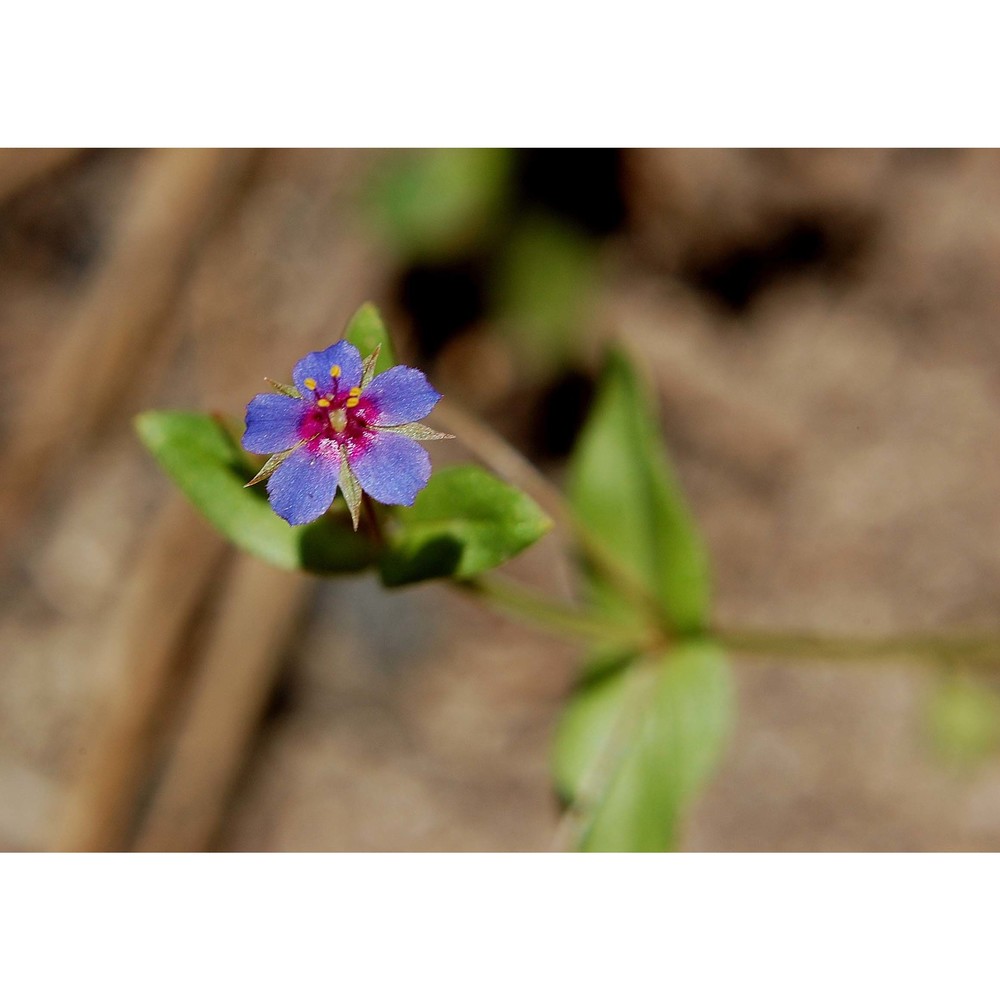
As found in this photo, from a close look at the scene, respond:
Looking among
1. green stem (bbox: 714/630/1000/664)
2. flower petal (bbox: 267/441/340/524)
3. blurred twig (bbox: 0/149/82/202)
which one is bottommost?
flower petal (bbox: 267/441/340/524)

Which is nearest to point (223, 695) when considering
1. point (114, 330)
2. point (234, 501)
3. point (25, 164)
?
point (114, 330)

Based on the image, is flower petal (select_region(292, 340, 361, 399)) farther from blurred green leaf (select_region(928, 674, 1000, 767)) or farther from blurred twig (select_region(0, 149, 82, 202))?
blurred twig (select_region(0, 149, 82, 202))

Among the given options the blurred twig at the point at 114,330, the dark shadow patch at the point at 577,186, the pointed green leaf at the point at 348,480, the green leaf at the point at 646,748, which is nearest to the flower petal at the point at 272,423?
the pointed green leaf at the point at 348,480

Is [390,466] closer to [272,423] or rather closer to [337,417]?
[337,417]

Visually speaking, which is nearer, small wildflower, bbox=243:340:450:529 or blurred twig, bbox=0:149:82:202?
small wildflower, bbox=243:340:450:529

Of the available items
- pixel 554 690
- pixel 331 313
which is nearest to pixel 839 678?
pixel 554 690

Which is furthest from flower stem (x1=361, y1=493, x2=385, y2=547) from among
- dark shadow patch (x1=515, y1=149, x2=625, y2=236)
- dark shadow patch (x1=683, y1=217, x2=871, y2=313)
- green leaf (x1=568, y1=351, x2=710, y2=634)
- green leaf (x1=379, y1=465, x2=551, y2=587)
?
dark shadow patch (x1=683, y1=217, x2=871, y2=313)

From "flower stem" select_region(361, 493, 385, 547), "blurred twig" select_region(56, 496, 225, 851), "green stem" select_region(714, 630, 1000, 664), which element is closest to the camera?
"flower stem" select_region(361, 493, 385, 547)
